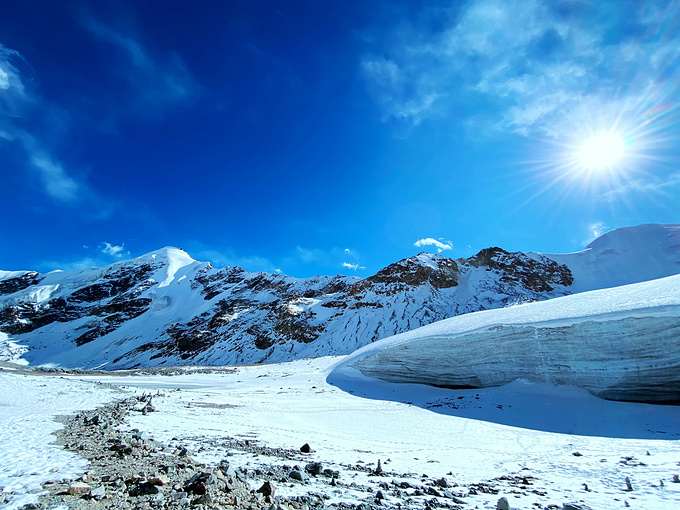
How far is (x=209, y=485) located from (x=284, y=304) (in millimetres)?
77815

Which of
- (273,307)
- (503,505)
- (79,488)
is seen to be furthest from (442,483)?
(273,307)

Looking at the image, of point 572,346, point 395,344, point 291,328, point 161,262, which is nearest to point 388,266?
point 291,328

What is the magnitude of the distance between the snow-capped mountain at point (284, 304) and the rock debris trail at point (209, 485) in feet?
184

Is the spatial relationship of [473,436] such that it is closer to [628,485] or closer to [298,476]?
[628,485]

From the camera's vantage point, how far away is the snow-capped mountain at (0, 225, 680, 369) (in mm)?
68125

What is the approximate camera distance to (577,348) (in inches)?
547

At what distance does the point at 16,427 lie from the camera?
7.79 m

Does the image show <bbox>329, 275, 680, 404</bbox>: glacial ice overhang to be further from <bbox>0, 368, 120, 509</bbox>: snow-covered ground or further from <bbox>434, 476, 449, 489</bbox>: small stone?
<bbox>0, 368, 120, 509</bbox>: snow-covered ground

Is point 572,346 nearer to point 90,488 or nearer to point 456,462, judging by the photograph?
point 456,462

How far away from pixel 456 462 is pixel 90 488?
6458 mm

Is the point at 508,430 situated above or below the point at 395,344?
A: below

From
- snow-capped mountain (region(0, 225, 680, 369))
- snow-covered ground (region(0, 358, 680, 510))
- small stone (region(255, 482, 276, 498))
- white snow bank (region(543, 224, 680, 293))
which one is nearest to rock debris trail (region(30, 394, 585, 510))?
small stone (region(255, 482, 276, 498))

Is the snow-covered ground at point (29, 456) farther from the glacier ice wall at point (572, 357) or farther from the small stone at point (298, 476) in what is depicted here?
the glacier ice wall at point (572, 357)

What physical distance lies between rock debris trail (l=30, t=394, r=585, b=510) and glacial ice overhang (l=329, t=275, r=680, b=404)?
35.5 ft
